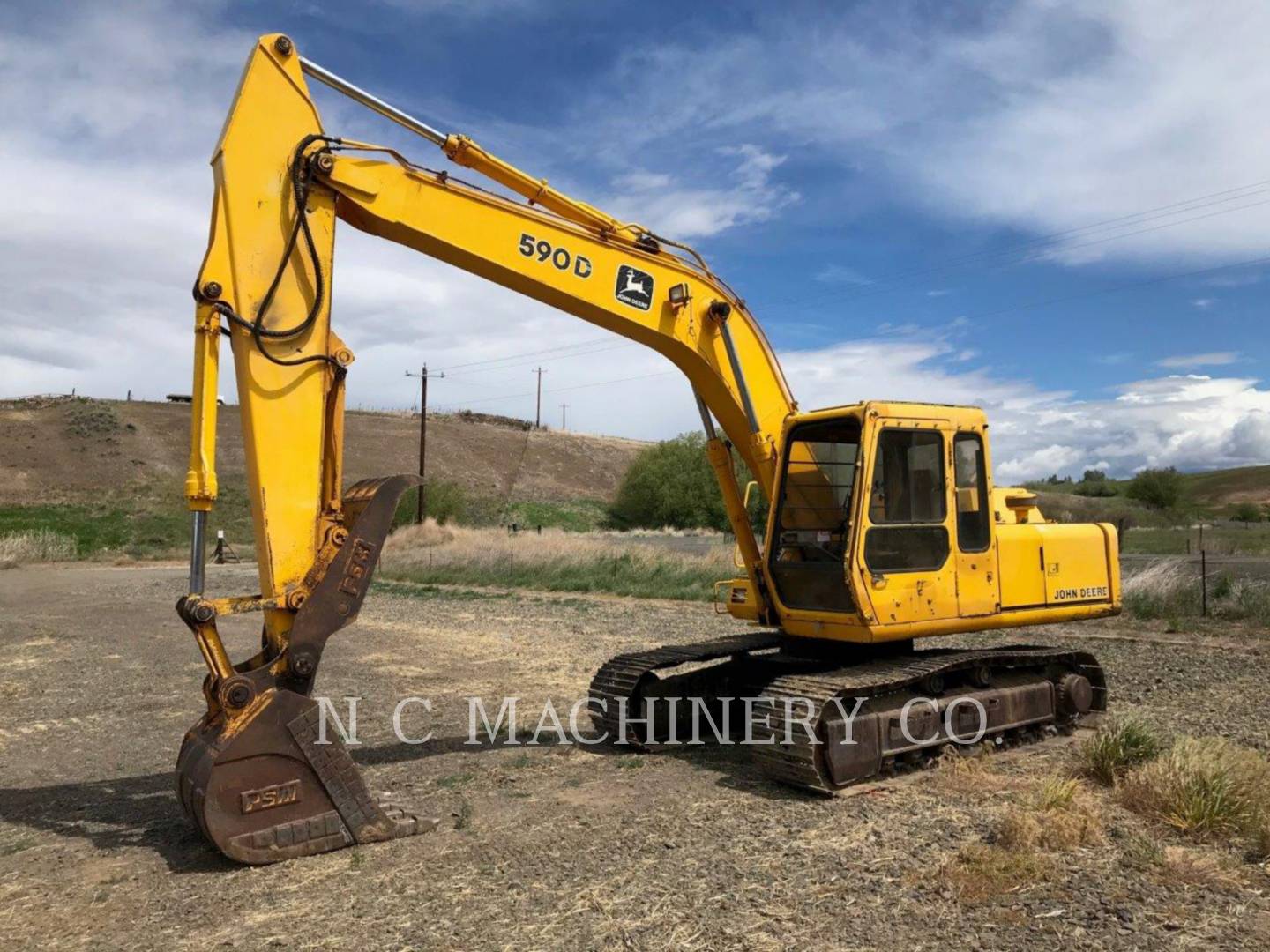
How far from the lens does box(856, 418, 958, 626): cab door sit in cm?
710

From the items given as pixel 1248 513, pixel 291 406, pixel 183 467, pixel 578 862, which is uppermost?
pixel 183 467

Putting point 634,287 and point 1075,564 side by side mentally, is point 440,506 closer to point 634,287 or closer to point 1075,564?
point 634,287

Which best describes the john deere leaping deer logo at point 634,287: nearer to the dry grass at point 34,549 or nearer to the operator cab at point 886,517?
the operator cab at point 886,517

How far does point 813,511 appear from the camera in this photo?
7.98 metres

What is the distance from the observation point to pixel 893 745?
7.24m

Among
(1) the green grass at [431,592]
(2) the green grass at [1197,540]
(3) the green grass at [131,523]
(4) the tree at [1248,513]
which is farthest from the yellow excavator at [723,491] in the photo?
(4) the tree at [1248,513]

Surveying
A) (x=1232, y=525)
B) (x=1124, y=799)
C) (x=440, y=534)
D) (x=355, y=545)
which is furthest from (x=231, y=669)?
(x=1232, y=525)

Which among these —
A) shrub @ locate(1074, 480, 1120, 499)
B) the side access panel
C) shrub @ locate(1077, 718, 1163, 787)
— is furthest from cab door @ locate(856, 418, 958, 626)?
shrub @ locate(1074, 480, 1120, 499)

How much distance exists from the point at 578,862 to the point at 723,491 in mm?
3809

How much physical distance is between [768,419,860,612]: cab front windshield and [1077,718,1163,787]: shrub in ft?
6.93

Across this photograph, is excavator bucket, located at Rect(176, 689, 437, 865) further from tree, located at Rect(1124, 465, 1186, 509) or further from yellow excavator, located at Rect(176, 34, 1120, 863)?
tree, located at Rect(1124, 465, 1186, 509)

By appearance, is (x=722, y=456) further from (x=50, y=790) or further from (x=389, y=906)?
(x=50, y=790)

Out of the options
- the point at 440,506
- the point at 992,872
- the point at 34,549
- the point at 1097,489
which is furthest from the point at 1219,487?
the point at 992,872

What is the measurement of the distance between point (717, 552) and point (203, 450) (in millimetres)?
21000
